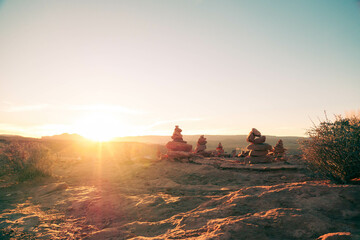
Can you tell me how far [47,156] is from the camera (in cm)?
1084

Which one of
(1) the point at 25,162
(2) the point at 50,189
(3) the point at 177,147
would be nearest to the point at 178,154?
(3) the point at 177,147

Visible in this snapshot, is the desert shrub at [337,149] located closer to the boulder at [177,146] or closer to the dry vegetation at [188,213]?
the dry vegetation at [188,213]

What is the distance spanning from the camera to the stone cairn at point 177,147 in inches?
624

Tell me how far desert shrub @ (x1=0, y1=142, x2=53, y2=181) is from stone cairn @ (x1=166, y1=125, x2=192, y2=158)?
865 centimetres

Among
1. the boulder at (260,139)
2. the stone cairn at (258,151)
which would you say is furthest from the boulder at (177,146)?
the boulder at (260,139)

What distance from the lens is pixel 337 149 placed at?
207 inches

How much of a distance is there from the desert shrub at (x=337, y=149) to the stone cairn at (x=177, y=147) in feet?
34.6

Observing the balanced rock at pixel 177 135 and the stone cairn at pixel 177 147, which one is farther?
the balanced rock at pixel 177 135

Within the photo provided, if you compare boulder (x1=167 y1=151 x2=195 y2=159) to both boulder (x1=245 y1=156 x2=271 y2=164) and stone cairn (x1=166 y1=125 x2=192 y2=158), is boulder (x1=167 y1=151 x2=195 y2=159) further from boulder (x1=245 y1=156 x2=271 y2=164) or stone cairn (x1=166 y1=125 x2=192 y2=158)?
boulder (x1=245 y1=156 x2=271 y2=164)

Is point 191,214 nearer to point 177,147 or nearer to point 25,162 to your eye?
point 25,162

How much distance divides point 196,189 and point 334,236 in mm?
5811

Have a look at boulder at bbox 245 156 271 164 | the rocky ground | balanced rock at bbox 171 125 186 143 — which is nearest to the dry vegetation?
the rocky ground

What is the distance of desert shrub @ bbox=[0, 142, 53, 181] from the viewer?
9.98 meters

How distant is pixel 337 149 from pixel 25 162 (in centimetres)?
1359
